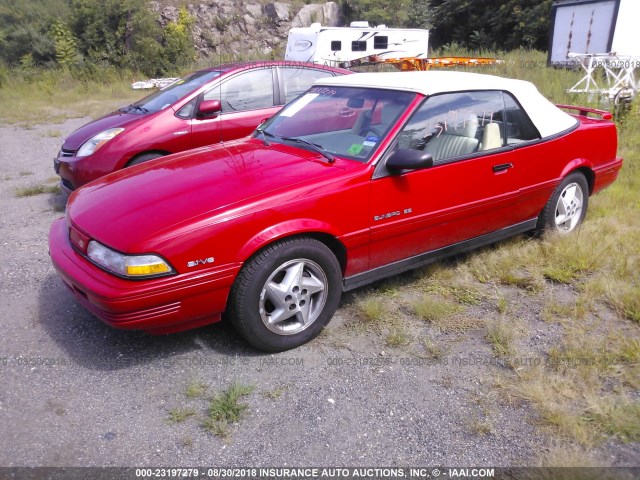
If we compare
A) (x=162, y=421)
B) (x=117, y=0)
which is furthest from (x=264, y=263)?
(x=117, y=0)

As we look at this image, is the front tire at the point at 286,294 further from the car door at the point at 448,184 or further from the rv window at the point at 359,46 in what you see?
the rv window at the point at 359,46

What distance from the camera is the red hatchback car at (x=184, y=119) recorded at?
18.3ft

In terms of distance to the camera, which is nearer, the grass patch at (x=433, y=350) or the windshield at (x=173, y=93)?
the grass patch at (x=433, y=350)

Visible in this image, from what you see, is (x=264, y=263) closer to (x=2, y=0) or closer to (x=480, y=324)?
→ (x=480, y=324)

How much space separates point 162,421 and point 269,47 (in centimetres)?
3236

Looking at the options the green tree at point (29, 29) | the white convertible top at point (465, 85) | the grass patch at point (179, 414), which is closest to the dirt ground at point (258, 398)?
the grass patch at point (179, 414)

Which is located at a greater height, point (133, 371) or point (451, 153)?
point (451, 153)

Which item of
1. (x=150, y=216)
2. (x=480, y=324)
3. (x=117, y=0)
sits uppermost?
(x=117, y=0)

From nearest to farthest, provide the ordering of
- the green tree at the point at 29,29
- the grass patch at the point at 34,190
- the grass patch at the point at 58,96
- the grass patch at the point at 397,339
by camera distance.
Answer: the grass patch at the point at 397,339 < the grass patch at the point at 34,190 < the grass patch at the point at 58,96 < the green tree at the point at 29,29

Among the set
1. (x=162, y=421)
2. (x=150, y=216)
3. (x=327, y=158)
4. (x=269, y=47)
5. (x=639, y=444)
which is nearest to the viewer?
(x=639, y=444)

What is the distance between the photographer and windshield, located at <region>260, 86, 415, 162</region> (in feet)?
12.0

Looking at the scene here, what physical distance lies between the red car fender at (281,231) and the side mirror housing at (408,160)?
591mm

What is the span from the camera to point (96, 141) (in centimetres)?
570

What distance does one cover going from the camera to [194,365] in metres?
3.18
